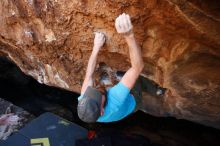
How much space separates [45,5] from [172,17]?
927 mm

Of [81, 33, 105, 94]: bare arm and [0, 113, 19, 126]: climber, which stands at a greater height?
[81, 33, 105, 94]: bare arm

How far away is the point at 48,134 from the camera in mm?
3287

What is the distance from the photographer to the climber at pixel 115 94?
1.90 m

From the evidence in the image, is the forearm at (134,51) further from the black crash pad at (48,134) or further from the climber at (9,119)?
→ the climber at (9,119)

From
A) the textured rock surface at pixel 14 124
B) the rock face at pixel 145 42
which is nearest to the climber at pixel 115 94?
the rock face at pixel 145 42

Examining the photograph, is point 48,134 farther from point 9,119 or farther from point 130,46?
point 130,46

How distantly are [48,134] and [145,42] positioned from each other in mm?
1534

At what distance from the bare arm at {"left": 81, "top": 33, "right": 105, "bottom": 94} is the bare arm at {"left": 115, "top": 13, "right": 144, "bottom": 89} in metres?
0.24

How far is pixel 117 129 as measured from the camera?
3.54 metres

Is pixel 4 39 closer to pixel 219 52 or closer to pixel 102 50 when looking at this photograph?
pixel 102 50

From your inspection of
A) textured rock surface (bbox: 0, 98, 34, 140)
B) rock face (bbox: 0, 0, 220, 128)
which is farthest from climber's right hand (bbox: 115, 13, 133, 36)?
textured rock surface (bbox: 0, 98, 34, 140)

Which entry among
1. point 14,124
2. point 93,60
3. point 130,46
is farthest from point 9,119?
point 130,46

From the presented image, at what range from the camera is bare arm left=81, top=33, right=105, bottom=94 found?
2.13 m

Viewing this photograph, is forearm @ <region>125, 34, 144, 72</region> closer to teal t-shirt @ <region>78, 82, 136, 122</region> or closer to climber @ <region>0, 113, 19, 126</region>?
teal t-shirt @ <region>78, 82, 136, 122</region>
